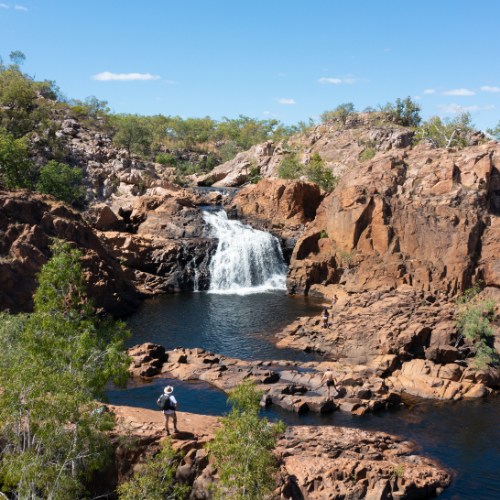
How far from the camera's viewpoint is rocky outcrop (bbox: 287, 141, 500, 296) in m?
37.6

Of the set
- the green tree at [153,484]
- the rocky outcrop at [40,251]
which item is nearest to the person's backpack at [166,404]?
the green tree at [153,484]

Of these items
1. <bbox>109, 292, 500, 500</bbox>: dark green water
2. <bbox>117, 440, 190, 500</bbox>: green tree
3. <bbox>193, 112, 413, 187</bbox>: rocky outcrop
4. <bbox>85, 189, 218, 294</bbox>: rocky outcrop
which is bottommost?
<bbox>109, 292, 500, 500</bbox>: dark green water

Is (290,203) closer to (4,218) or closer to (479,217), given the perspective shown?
(479,217)

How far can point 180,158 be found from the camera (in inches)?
4611

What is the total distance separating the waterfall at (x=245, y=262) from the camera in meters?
52.6

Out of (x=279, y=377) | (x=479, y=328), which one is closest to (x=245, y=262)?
(x=279, y=377)

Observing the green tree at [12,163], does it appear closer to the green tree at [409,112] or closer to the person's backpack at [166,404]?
the person's backpack at [166,404]

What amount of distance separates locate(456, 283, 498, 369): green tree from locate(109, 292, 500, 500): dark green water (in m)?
2.82

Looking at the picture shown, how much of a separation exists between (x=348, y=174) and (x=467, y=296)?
18.6m

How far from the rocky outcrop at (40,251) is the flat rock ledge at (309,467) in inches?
806

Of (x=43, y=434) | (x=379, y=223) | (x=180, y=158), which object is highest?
(x=180, y=158)

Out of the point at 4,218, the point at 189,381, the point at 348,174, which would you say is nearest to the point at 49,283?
the point at 189,381

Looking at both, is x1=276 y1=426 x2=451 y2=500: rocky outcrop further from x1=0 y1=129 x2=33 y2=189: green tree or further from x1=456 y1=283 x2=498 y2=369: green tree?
x1=0 y1=129 x2=33 y2=189: green tree

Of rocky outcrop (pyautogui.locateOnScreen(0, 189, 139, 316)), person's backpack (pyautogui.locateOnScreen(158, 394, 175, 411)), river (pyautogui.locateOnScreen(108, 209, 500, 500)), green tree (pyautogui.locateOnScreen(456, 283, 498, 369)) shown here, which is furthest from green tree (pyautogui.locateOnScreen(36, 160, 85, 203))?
green tree (pyautogui.locateOnScreen(456, 283, 498, 369))
